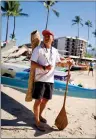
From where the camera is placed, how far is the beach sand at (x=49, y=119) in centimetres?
385

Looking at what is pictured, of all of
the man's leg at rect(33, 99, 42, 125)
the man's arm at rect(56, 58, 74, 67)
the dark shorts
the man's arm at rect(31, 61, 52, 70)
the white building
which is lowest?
the man's leg at rect(33, 99, 42, 125)

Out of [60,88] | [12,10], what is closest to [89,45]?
[12,10]

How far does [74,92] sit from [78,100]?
1.42 feet

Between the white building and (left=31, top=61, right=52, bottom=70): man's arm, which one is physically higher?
the white building

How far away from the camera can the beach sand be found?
3847 mm

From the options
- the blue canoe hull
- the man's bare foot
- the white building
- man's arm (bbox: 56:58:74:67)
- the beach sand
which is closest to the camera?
the beach sand

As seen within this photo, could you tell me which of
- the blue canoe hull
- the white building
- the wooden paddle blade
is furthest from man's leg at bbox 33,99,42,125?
the white building

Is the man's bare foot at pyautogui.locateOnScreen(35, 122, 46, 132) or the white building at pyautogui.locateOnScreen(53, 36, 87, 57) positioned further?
the white building at pyautogui.locateOnScreen(53, 36, 87, 57)

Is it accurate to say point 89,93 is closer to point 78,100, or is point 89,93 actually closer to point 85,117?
point 78,100

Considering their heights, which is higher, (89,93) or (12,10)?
(12,10)

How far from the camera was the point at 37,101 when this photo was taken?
403 cm

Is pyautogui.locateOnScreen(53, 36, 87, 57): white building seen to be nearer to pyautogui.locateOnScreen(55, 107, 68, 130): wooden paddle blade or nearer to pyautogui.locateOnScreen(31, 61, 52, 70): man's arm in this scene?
pyautogui.locateOnScreen(55, 107, 68, 130): wooden paddle blade

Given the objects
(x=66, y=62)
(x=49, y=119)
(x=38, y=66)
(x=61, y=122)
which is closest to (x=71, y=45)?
(x=49, y=119)

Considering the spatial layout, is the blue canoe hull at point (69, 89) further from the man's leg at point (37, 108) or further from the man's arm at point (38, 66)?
the man's arm at point (38, 66)
